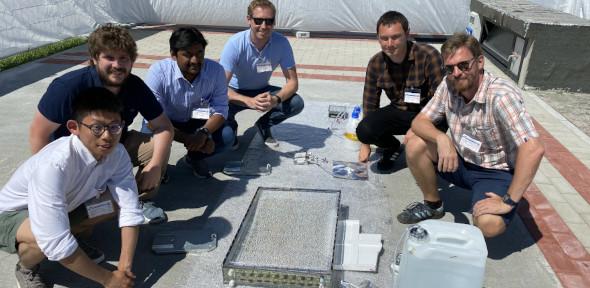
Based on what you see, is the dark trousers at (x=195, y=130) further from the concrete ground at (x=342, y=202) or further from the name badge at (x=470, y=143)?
the name badge at (x=470, y=143)

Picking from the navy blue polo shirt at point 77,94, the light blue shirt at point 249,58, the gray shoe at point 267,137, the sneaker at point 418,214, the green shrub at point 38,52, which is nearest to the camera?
the navy blue polo shirt at point 77,94

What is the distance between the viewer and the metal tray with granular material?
237 cm

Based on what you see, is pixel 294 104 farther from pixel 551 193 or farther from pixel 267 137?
pixel 551 193

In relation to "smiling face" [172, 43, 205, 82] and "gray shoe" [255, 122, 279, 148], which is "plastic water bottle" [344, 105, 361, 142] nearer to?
"gray shoe" [255, 122, 279, 148]

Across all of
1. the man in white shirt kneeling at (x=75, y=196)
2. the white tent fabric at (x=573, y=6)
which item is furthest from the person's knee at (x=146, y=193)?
the white tent fabric at (x=573, y=6)

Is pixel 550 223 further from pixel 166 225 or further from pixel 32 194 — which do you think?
pixel 32 194

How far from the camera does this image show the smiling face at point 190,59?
3059mm

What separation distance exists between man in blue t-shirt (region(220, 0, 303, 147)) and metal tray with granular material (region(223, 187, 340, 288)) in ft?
3.19

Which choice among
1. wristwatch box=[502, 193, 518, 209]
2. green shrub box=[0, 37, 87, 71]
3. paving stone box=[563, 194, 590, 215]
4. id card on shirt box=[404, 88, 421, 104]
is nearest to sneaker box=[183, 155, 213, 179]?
id card on shirt box=[404, 88, 421, 104]

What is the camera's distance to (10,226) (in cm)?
214

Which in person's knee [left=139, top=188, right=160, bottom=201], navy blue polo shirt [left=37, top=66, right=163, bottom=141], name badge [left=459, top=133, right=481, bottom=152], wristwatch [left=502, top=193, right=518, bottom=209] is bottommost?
person's knee [left=139, top=188, right=160, bottom=201]

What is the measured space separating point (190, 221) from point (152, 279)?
2.00 ft

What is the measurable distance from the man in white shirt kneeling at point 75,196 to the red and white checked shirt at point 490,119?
1908 millimetres

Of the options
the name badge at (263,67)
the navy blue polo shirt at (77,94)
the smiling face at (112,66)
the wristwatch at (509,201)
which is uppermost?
the smiling face at (112,66)
